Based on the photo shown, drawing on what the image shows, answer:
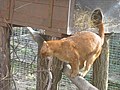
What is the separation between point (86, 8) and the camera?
257cm

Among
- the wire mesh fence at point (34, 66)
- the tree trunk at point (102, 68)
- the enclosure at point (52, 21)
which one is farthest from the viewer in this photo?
the wire mesh fence at point (34, 66)

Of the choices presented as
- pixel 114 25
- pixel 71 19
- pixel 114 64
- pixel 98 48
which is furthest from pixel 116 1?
pixel 114 64

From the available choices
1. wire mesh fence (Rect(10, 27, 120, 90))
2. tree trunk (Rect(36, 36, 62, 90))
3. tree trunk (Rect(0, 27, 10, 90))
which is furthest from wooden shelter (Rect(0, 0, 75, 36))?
wire mesh fence (Rect(10, 27, 120, 90))

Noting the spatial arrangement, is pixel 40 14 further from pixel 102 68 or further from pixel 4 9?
pixel 102 68

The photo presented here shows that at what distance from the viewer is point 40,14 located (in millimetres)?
2803

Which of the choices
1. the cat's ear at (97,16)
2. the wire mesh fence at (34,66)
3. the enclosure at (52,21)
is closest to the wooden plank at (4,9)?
the enclosure at (52,21)

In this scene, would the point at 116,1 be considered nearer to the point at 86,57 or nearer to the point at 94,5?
the point at 94,5

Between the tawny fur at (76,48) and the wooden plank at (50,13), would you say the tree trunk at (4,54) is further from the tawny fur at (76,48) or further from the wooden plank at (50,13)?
the tawny fur at (76,48)

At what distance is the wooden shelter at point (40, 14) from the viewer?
259 cm

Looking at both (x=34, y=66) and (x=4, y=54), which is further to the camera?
(x=34, y=66)

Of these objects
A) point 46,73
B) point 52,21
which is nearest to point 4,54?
point 46,73

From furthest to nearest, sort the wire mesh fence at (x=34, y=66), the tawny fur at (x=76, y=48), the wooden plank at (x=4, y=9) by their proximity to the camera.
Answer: the wire mesh fence at (x=34, y=66), the wooden plank at (x=4, y=9), the tawny fur at (x=76, y=48)

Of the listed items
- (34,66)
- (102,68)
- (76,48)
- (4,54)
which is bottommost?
(34,66)

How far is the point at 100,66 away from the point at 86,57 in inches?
47.6
